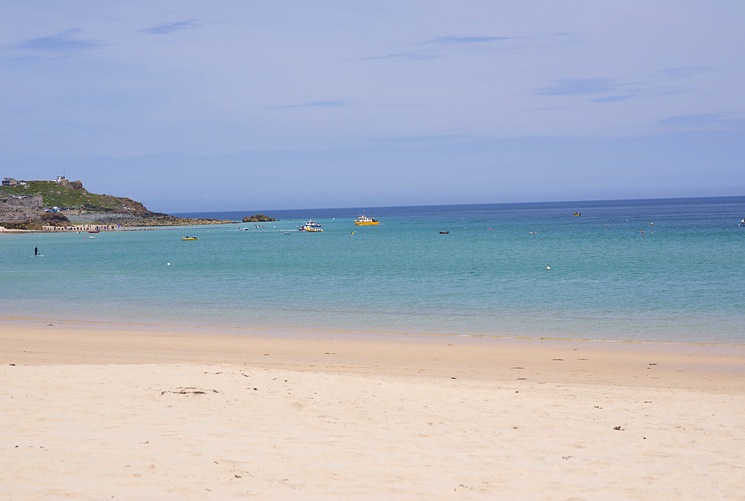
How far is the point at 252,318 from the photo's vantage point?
25.4 meters

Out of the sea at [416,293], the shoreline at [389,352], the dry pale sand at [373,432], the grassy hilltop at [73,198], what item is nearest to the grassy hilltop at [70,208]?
the grassy hilltop at [73,198]

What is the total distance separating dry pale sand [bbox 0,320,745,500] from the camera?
7.06 metres

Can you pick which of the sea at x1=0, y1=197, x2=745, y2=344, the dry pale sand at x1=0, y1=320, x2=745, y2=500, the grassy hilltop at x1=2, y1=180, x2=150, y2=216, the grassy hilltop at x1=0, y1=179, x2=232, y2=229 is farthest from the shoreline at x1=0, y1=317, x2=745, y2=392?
the grassy hilltop at x1=2, y1=180, x2=150, y2=216

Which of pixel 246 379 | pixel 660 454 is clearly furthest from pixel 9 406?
pixel 660 454

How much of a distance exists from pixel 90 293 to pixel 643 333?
81.6 feet

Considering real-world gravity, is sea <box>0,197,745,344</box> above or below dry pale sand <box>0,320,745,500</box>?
below

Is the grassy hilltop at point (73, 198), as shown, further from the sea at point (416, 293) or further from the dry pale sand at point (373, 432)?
the dry pale sand at point (373, 432)

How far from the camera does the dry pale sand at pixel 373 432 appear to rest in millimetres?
7062

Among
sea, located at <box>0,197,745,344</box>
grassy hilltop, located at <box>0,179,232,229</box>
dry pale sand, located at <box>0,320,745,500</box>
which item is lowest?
sea, located at <box>0,197,745,344</box>

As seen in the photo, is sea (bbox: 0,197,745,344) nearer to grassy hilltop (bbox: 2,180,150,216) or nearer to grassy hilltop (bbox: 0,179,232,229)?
grassy hilltop (bbox: 0,179,232,229)

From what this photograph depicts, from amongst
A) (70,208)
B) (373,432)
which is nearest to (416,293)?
(373,432)

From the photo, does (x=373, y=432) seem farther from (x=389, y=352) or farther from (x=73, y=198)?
(x=73, y=198)

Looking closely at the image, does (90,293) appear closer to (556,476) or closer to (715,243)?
(556,476)

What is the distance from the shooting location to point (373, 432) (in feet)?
29.4
